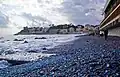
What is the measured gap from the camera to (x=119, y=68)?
376 inches

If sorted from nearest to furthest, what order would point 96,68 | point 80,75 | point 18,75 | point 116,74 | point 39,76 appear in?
1. point 116,74
2. point 80,75
3. point 96,68
4. point 39,76
5. point 18,75

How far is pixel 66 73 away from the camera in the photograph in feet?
33.3

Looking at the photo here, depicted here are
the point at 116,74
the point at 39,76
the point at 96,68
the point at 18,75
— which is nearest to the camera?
the point at 116,74

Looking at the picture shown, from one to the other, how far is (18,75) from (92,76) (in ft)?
15.6

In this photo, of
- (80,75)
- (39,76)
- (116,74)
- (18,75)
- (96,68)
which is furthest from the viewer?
(18,75)

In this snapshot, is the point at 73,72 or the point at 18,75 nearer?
the point at 73,72

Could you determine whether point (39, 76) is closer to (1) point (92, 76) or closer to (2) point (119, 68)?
(1) point (92, 76)

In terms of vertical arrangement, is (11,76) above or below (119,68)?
below

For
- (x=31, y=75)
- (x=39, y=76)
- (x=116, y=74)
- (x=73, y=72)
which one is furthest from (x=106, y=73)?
(x=31, y=75)

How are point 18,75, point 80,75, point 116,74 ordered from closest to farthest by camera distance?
point 116,74
point 80,75
point 18,75

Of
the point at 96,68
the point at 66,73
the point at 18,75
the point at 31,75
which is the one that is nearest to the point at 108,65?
the point at 96,68

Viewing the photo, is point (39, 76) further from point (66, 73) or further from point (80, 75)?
point (80, 75)

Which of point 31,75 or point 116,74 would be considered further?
point 31,75

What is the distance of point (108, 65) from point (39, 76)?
341 cm
